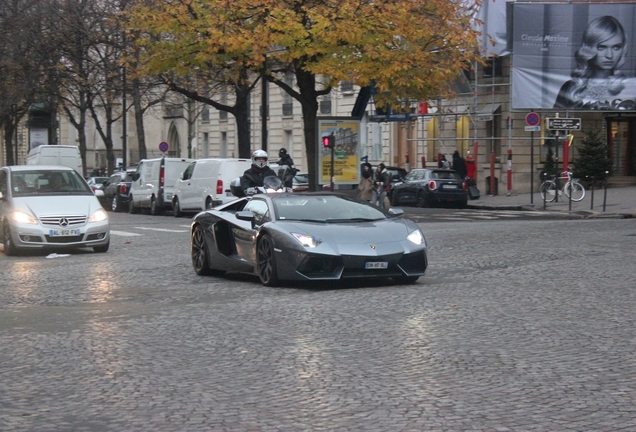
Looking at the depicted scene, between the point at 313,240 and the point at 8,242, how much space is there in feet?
27.7

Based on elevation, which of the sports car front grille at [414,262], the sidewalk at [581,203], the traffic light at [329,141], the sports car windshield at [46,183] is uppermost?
the traffic light at [329,141]

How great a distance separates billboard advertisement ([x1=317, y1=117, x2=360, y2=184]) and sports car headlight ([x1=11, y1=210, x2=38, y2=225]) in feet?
54.0

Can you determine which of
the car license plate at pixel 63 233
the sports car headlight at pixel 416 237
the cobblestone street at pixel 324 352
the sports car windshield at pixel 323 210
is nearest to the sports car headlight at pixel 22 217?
the car license plate at pixel 63 233

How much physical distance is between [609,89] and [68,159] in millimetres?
27779

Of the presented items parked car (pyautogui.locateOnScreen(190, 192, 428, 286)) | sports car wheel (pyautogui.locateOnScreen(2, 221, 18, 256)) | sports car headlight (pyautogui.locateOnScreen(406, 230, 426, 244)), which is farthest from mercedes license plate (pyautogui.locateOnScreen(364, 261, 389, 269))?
sports car wheel (pyautogui.locateOnScreen(2, 221, 18, 256))

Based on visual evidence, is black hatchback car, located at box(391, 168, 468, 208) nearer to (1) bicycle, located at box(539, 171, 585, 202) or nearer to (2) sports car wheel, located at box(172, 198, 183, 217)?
(1) bicycle, located at box(539, 171, 585, 202)

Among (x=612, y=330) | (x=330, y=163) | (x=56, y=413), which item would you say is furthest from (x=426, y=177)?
(x=56, y=413)

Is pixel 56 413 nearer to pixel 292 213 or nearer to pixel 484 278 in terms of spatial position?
pixel 292 213

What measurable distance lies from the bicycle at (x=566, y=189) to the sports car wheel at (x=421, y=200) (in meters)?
4.07

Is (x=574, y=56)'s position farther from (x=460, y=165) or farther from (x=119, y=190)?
(x=119, y=190)

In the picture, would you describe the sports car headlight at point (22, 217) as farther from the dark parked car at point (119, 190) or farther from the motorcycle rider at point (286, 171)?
the dark parked car at point (119, 190)

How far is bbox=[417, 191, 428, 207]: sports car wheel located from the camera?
37.2m

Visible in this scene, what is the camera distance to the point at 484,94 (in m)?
44.4

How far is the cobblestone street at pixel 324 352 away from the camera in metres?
6.21
